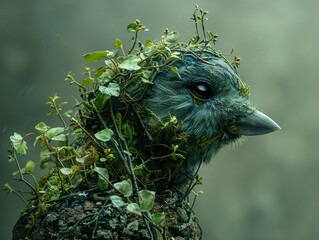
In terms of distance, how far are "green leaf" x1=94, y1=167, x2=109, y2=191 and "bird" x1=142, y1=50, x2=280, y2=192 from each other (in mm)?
185

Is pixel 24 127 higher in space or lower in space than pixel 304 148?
lower

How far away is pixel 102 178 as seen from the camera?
96cm

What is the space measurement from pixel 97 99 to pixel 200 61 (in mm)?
215

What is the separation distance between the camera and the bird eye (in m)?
1.16

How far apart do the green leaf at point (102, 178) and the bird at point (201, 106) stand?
0.61ft

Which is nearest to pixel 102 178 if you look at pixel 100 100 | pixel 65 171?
pixel 65 171

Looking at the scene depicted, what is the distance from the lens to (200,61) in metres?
1.16

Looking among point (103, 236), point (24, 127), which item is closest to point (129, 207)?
point (103, 236)

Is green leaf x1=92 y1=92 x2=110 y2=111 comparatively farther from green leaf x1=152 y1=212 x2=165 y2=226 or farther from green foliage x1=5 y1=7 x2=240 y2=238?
green leaf x1=152 y1=212 x2=165 y2=226

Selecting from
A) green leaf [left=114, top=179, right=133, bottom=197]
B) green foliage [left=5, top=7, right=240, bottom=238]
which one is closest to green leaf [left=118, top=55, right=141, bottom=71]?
green foliage [left=5, top=7, right=240, bottom=238]

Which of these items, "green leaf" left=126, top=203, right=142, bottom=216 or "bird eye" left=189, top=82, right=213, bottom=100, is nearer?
"green leaf" left=126, top=203, right=142, bottom=216

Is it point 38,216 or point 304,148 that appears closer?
point 38,216

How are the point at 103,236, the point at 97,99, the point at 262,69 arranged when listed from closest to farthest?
the point at 103,236, the point at 97,99, the point at 262,69

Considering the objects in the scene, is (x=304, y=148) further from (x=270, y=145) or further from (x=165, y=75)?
(x=165, y=75)
